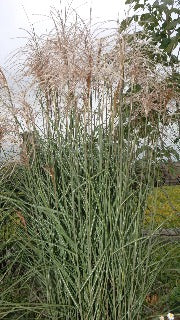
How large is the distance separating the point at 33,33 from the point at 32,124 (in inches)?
26.5

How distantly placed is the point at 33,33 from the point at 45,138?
29.0 inches

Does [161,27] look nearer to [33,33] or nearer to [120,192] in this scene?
[33,33]

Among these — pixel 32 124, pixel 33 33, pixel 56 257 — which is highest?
pixel 33 33

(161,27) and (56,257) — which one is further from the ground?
(161,27)

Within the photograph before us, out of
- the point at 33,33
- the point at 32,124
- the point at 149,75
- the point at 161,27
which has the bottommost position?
the point at 32,124

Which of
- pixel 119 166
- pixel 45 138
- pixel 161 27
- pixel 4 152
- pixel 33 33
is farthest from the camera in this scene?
pixel 161 27

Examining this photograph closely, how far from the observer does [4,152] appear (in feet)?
14.3

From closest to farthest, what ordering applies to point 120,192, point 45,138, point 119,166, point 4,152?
1. point 120,192
2. point 119,166
3. point 45,138
4. point 4,152

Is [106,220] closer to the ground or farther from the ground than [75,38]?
closer to the ground

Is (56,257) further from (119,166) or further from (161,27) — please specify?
(161,27)

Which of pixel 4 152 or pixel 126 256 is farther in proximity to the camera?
pixel 4 152

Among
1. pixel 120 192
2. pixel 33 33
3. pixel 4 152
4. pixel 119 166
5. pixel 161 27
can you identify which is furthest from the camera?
pixel 161 27

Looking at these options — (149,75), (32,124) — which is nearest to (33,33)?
(32,124)

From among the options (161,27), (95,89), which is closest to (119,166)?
(95,89)
